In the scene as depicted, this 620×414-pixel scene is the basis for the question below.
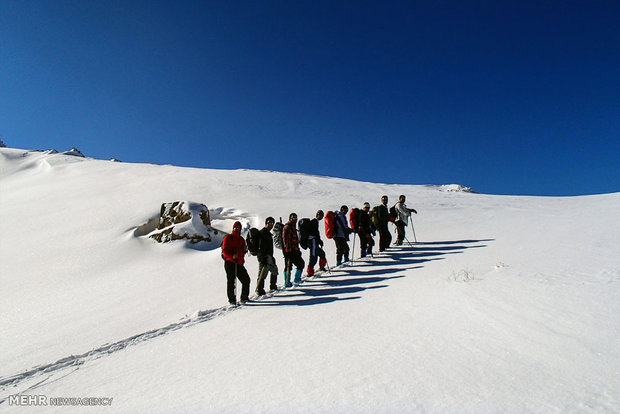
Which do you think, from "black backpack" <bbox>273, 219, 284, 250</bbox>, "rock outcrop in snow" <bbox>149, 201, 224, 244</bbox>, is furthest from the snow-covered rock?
"black backpack" <bbox>273, 219, 284, 250</bbox>

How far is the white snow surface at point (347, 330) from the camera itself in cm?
290

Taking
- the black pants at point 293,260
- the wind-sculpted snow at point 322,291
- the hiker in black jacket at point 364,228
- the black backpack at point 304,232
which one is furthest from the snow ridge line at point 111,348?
the hiker in black jacket at point 364,228

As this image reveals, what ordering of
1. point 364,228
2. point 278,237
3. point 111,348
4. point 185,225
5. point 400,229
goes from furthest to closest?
point 185,225 < point 400,229 < point 364,228 < point 278,237 < point 111,348

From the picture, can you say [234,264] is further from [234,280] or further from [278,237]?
[278,237]

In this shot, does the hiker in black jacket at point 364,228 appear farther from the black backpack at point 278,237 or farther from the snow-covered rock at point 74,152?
the snow-covered rock at point 74,152

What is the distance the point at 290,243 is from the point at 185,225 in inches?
328

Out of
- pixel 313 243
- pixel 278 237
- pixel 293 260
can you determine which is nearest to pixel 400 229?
pixel 313 243

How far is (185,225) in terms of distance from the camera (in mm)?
14891

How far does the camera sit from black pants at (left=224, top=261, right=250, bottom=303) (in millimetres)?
7125

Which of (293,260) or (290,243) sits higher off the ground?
(290,243)

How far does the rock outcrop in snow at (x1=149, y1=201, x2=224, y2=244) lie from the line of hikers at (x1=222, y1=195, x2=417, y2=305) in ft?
23.5

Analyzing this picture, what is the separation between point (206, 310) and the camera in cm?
698

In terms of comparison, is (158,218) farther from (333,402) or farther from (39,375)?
(333,402)

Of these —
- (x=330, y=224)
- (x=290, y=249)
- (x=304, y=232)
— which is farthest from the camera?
(x=330, y=224)
